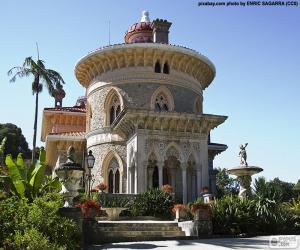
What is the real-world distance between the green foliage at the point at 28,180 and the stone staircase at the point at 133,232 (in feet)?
7.85

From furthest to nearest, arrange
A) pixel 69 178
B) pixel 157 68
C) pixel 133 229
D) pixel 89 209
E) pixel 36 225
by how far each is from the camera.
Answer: pixel 157 68, pixel 133 229, pixel 89 209, pixel 69 178, pixel 36 225

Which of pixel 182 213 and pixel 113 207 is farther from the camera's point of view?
pixel 113 207

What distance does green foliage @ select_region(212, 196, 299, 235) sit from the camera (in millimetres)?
14750

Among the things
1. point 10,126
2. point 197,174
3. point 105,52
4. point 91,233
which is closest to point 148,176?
point 197,174

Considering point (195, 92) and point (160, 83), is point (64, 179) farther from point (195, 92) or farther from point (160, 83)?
point (195, 92)

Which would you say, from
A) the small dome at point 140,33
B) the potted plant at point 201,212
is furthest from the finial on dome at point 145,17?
the potted plant at point 201,212

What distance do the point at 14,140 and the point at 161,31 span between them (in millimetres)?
40671

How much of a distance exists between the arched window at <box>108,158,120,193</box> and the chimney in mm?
8510

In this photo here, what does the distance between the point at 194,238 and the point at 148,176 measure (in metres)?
9.50

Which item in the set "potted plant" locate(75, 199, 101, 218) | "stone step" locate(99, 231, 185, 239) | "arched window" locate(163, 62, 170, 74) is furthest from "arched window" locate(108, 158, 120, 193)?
"potted plant" locate(75, 199, 101, 218)

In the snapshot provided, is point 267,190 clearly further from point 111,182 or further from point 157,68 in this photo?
point 157,68

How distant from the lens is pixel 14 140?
2414 inches

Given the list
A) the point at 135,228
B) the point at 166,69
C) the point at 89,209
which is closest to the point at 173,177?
the point at 166,69

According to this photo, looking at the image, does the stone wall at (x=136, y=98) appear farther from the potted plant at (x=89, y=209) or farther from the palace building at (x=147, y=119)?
the potted plant at (x=89, y=209)
